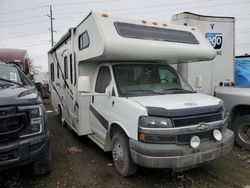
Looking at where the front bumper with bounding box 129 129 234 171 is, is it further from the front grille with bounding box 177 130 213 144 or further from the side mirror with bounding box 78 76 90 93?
the side mirror with bounding box 78 76 90 93

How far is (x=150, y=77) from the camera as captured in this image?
16.9ft

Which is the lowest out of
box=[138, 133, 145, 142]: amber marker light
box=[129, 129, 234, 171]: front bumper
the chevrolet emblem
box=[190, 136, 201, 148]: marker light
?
box=[129, 129, 234, 171]: front bumper

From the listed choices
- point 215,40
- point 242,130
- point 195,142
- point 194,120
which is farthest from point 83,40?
point 242,130

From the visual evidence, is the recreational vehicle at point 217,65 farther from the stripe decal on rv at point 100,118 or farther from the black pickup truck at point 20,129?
the black pickup truck at point 20,129

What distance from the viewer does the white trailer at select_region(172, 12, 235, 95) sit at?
6830 millimetres

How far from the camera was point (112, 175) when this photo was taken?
4586mm

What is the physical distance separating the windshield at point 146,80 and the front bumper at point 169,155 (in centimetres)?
114

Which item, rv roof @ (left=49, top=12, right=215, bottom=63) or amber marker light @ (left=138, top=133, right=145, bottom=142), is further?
rv roof @ (left=49, top=12, right=215, bottom=63)

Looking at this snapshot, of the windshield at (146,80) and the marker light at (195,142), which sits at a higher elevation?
the windshield at (146,80)

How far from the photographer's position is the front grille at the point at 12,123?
3493mm

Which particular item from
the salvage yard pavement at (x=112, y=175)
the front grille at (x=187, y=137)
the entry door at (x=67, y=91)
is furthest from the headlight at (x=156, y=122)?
the entry door at (x=67, y=91)

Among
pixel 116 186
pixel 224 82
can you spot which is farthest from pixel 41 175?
pixel 224 82

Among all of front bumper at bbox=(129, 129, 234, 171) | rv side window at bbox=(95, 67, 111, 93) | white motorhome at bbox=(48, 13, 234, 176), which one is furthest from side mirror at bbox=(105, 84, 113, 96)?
front bumper at bbox=(129, 129, 234, 171)

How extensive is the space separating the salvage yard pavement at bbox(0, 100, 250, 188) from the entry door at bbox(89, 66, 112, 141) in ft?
2.14
